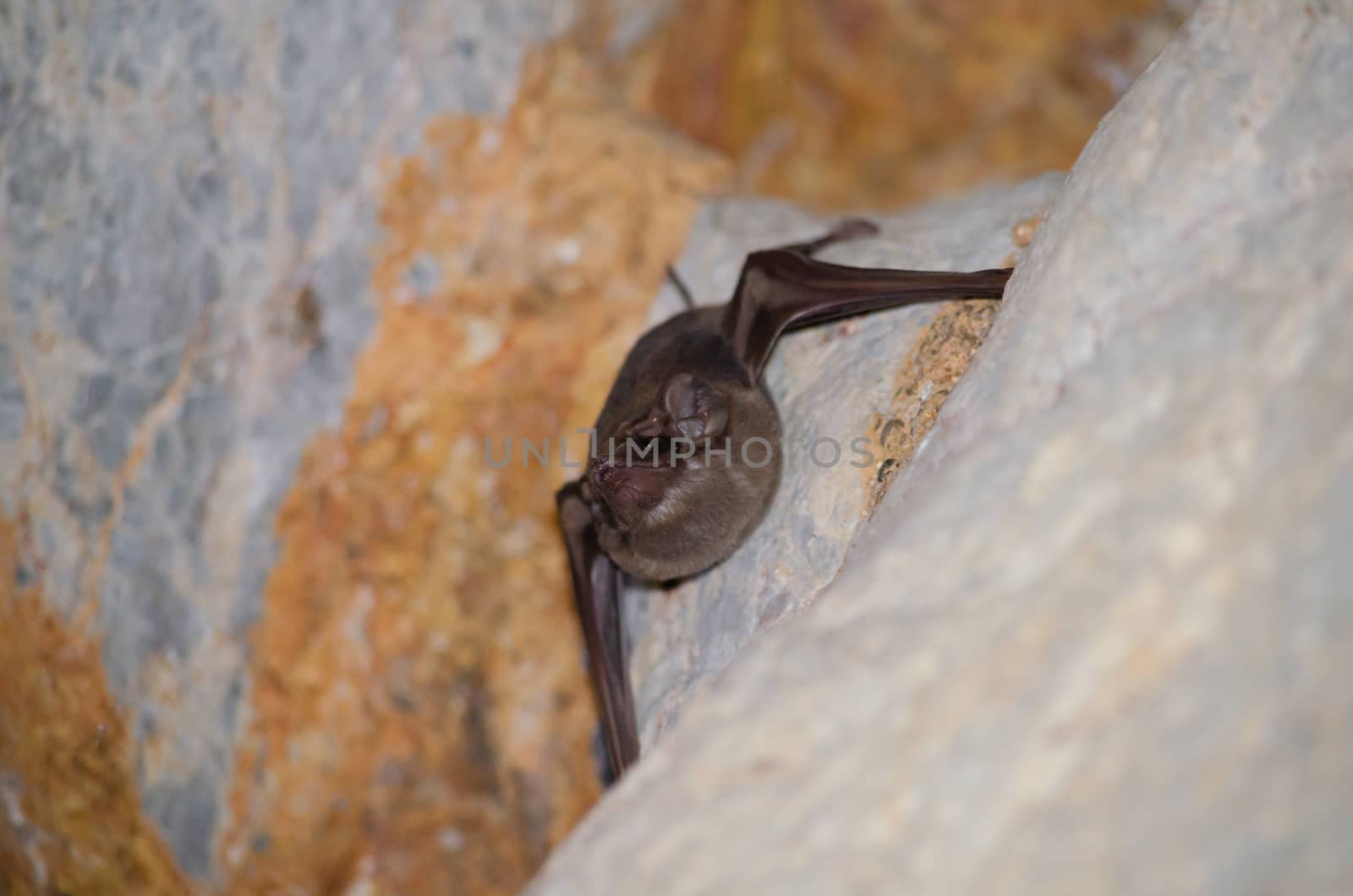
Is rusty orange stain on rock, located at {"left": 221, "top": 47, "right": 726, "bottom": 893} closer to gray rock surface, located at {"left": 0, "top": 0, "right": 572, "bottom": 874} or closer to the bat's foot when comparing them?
gray rock surface, located at {"left": 0, "top": 0, "right": 572, "bottom": 874}

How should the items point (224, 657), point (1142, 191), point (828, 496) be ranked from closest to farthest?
point (1142, 191), point (828, 496), point (224, 657)

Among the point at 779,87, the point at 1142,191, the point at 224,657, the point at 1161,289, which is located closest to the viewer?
the point at 1161,289

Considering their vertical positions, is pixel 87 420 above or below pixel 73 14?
below

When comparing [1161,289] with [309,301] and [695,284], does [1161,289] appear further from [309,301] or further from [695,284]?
[309,301]

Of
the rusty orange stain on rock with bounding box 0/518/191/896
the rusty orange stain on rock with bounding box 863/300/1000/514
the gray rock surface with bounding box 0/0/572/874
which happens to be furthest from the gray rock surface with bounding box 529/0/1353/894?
the rusty orange stain on rock with bounding box 0/518/191/896

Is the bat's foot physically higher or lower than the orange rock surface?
lower

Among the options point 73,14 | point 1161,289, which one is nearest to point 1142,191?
point 1161,289
